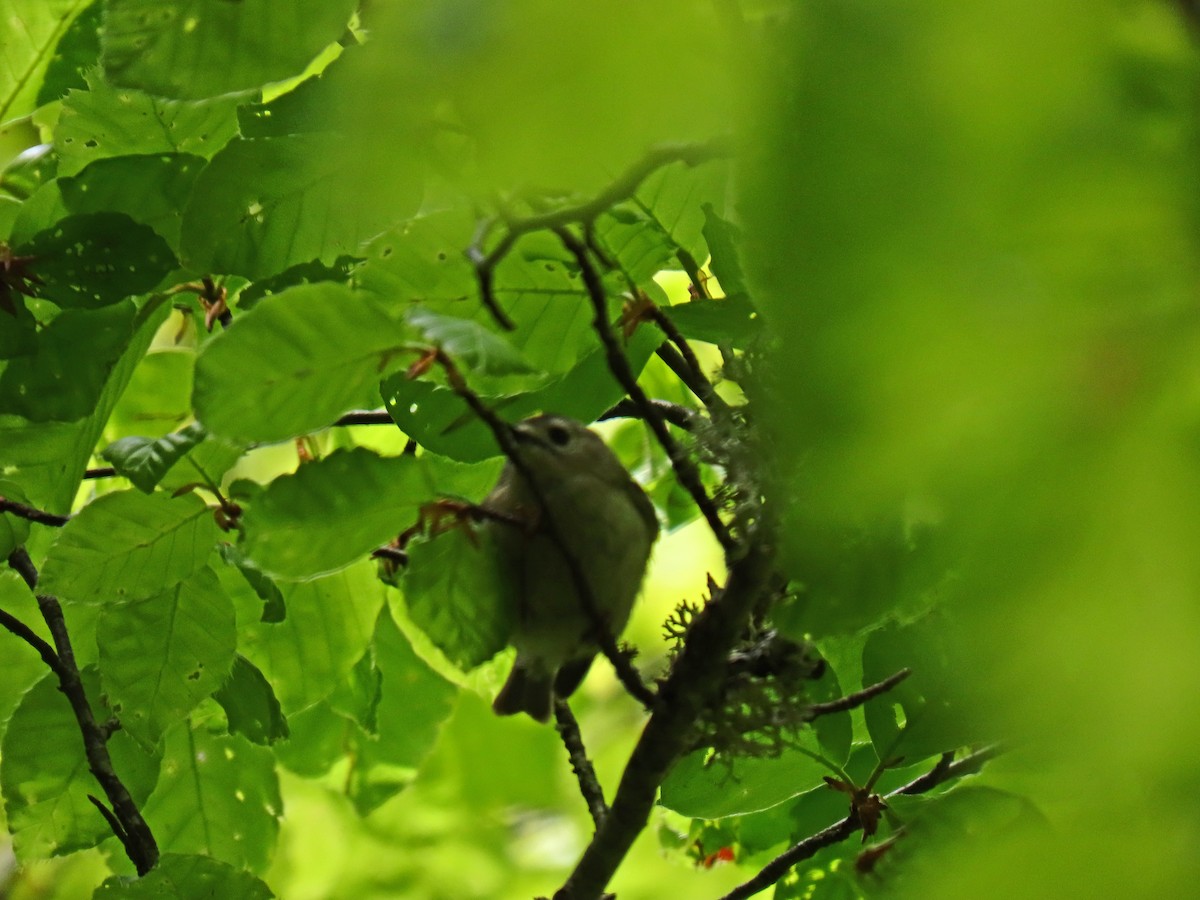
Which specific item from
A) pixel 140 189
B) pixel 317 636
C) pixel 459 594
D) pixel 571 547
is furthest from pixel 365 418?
pixel 459 594

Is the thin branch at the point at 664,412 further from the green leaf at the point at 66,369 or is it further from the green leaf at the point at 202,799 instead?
the green leaf at the point at 202,799

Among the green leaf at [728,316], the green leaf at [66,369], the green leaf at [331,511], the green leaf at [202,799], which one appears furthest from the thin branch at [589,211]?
the green leaf at [202,799]

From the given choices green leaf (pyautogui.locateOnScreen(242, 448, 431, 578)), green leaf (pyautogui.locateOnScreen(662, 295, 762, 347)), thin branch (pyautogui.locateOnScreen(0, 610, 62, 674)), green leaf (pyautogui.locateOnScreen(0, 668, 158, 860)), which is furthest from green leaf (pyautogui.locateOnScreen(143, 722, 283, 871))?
green leaf (pyautogui.locateOnScreen(662, 295, 762, 347))

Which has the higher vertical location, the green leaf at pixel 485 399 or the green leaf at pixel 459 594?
the green leaf at pixel 485 399

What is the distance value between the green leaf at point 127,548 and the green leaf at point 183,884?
0.34m

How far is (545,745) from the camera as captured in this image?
3023 mm

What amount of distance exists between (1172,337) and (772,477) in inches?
21.8

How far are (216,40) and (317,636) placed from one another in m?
0.98

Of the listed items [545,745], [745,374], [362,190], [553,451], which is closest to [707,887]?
[545,745]

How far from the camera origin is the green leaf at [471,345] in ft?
2.67

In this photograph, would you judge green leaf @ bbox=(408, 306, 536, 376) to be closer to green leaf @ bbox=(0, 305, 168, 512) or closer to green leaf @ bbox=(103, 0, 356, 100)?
green leaf @ bbox=(103, 0, 356, 100)

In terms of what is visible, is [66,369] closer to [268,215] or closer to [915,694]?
[268,215]

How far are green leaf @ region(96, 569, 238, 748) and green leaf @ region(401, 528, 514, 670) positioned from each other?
429mm

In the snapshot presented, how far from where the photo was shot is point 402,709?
7.09ft
